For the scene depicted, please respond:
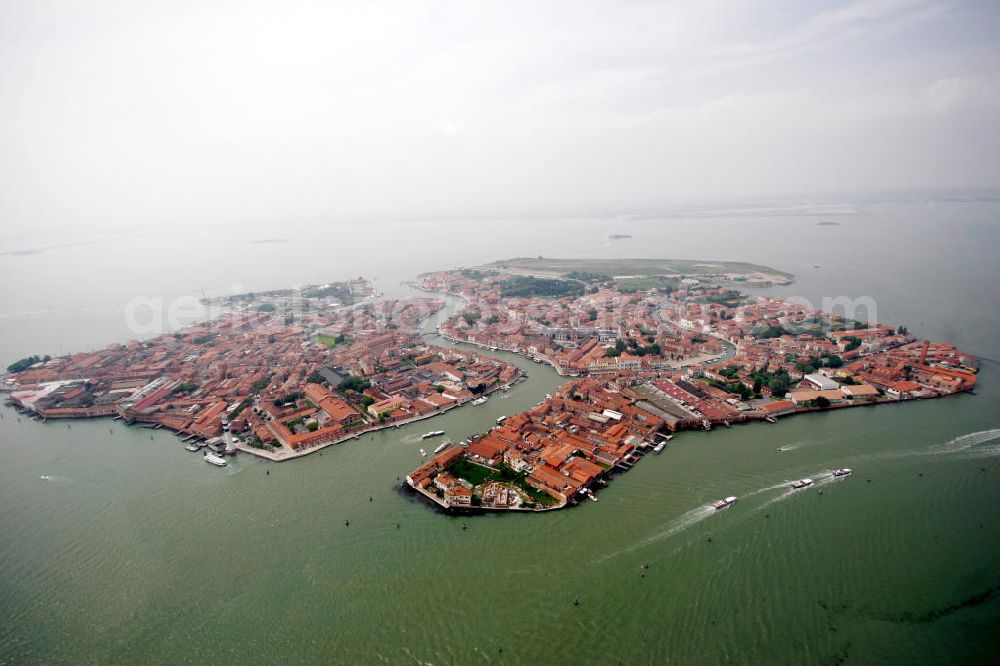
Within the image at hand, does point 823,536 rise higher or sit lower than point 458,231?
lower

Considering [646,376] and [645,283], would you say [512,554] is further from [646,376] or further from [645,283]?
[645,283]

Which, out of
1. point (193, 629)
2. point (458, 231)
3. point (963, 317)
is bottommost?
point (193, 629)

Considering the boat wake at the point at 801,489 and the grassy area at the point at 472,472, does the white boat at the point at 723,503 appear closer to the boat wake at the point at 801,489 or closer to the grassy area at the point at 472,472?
the boat wake at the point at 801,489

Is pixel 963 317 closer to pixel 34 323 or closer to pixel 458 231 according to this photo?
pixel 34 323

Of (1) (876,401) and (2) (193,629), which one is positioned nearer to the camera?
(2) (193,629)

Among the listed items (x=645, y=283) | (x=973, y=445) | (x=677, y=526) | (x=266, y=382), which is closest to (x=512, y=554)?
(x=677, y=526)

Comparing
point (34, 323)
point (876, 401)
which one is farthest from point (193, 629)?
point (34, 323)

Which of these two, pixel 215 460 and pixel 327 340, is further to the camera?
pixel 327 340
